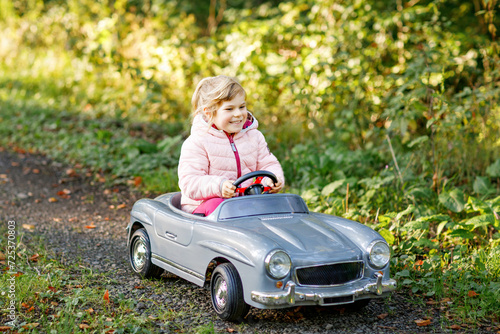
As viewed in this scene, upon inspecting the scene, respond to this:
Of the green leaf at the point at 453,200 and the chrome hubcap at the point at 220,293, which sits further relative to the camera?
the green leaf at the point at 453,200

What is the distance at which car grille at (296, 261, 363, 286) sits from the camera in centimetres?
324

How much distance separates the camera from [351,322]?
11.5 feet

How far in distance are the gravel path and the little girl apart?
28.3 inches

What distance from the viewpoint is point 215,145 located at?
4156 millimetres

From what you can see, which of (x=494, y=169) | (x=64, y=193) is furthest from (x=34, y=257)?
(x=494, y=169)

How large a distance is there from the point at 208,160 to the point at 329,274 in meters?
1.38

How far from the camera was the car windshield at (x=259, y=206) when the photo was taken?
3.72m

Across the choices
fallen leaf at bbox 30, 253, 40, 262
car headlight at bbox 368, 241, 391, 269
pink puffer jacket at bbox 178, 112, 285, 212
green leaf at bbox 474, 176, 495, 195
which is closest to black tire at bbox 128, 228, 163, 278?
pink puffer jacket at bbox 178, 112, 285, 212

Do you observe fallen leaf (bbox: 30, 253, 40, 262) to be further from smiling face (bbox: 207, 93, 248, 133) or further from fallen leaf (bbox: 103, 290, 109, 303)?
smiling face (bbox: 207, 93, 248, 133)

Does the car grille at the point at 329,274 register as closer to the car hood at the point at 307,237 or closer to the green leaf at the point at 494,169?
the car hood at the point at 307,237

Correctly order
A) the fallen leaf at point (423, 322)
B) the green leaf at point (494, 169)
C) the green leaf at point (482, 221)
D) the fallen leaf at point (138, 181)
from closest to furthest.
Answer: the fallen leaf at point (423, 322), the green leaf at point (482, 221), the green leaf at point (494, 169), the fallen leaf at point (138, 181)

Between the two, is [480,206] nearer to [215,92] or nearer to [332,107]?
[215,92]

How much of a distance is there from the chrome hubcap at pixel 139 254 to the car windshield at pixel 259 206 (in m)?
0.97

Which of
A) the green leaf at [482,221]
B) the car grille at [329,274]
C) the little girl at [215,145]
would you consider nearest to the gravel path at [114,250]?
the car grille at [329,274]
